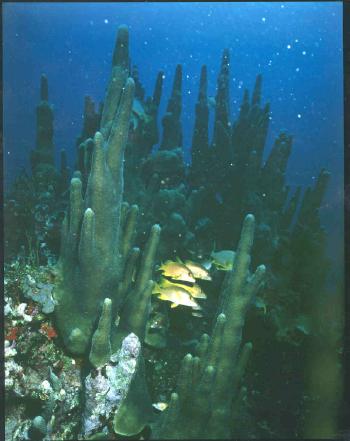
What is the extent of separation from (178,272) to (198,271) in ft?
0.71

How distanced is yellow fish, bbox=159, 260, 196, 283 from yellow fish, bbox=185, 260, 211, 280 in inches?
1.5

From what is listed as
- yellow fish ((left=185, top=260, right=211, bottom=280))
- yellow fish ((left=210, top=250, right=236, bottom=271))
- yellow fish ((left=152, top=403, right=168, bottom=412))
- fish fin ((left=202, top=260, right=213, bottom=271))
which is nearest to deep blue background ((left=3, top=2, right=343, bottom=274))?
fish fin ((left=202, top=260, right=213, bottom=271))

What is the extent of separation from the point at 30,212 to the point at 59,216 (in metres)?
0.49

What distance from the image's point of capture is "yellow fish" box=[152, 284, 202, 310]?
3.36 m

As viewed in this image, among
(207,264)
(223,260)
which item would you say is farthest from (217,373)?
(207,264)

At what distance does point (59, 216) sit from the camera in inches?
199

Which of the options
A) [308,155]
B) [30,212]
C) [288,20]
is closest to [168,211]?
[30,212]

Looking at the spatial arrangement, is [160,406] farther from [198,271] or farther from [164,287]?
[198,271]

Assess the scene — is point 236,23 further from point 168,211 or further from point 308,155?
point 168,211

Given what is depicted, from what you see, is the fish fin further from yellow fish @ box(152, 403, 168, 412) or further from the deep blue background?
the deep blue background

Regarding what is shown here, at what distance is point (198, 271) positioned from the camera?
12.0 feet

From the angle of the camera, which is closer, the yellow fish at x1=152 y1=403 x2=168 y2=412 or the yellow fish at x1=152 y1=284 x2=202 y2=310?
the yellow fish at x1=152 y1=403 x2=168 y2=412

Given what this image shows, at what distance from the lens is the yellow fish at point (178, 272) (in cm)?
357

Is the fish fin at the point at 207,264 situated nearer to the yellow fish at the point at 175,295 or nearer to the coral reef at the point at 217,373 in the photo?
the yellow fish at the point at 175,295
